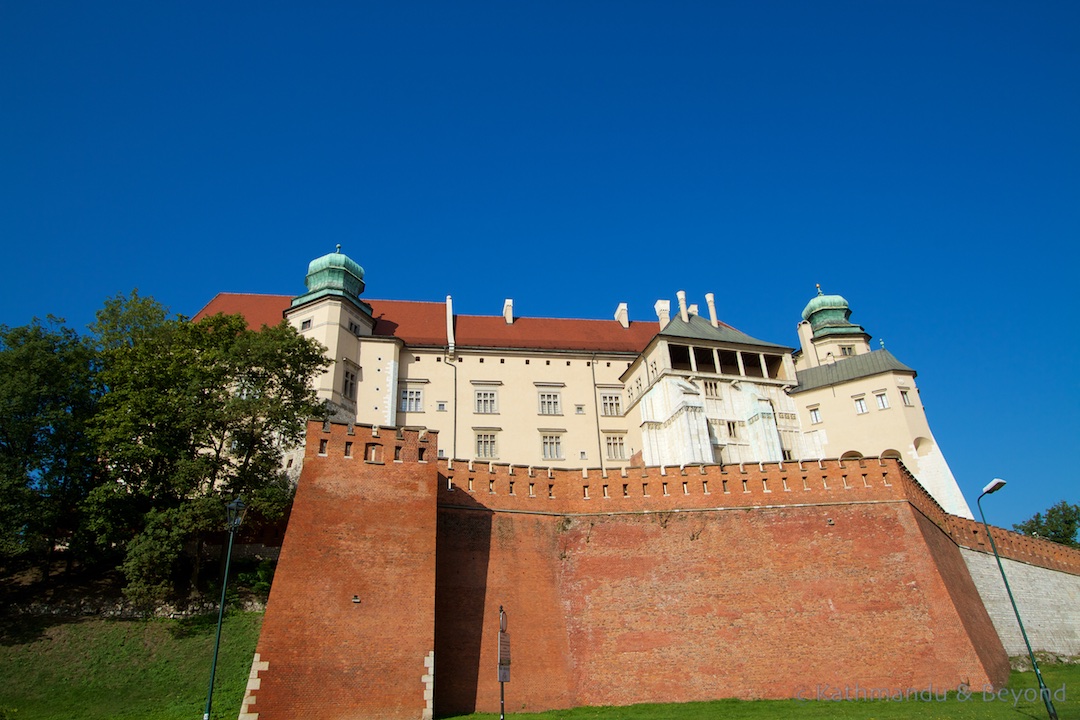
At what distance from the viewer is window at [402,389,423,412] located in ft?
151

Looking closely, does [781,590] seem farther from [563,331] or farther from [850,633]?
[563,331]

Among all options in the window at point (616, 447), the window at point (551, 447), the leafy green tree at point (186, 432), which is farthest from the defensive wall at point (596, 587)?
the window at point (616, 447)

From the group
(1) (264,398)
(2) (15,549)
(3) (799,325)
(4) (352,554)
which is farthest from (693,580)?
(3) (799,325)

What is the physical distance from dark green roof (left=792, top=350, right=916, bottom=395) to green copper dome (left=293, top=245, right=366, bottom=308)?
2812 cm

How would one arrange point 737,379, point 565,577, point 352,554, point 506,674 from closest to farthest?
point 506,674 < point 352,554 < point 565,577 < point 737,379

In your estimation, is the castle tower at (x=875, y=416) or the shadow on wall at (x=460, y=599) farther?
the castle tower at (x=875, y=416)

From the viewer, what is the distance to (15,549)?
26.7 meters

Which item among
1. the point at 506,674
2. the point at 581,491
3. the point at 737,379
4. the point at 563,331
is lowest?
the point at 506,674

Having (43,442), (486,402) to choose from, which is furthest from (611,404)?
Result: (43,442)

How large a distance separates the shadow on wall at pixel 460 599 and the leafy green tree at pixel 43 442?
14.0 m

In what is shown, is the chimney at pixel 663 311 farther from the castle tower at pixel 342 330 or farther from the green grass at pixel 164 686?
the green grass at pixel 164 686

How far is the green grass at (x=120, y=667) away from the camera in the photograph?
21.6m

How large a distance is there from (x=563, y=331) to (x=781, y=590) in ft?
93.7

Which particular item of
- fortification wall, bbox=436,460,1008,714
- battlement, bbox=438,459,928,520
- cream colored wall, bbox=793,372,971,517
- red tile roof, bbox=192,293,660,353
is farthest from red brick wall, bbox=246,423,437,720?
cream colored wall, bbox=793,372,971,517
